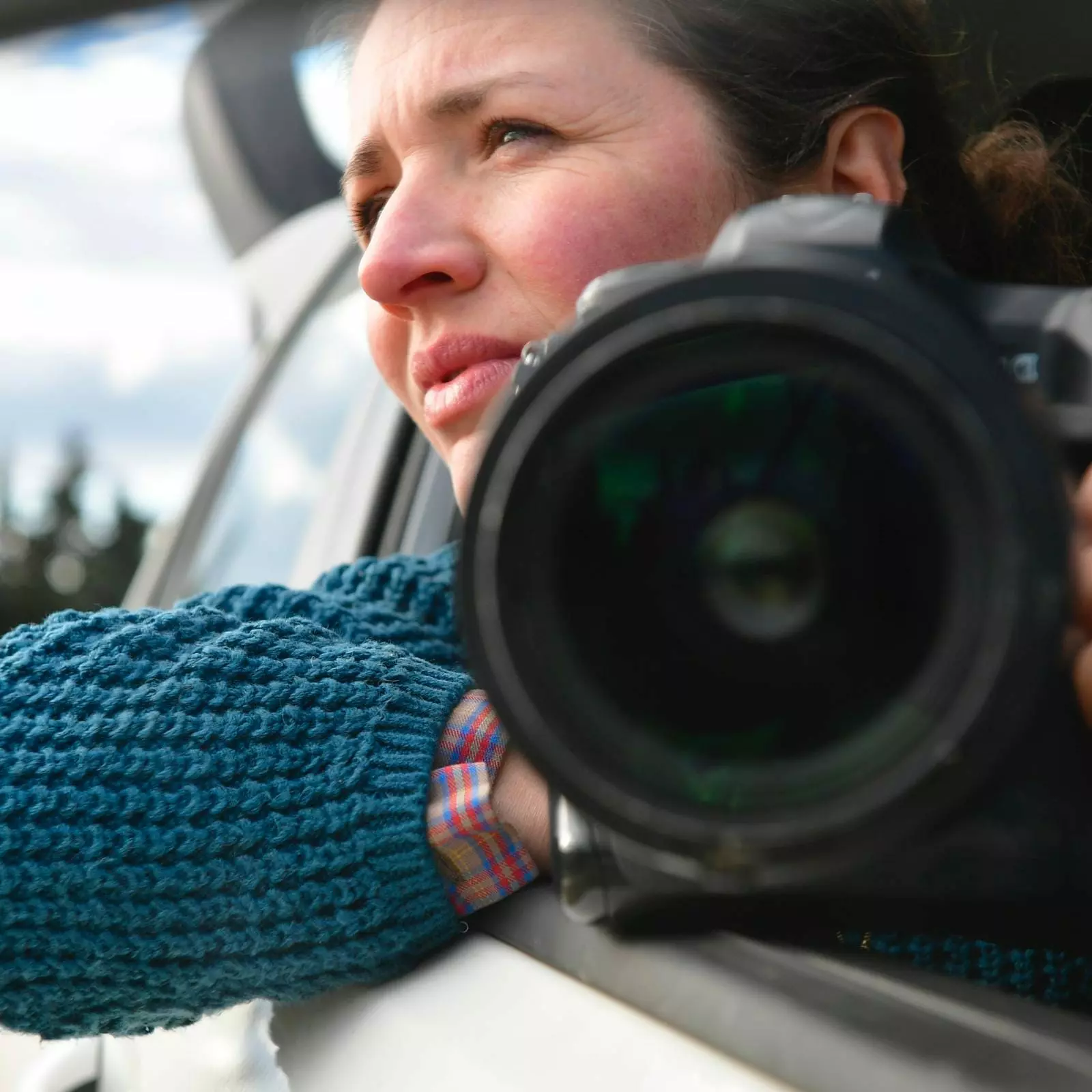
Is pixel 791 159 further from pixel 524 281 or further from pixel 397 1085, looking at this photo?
pixel 397 1085

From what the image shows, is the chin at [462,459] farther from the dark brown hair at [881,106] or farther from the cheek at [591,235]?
the dark brown hair at [881,106]

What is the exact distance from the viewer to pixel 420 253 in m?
0.93

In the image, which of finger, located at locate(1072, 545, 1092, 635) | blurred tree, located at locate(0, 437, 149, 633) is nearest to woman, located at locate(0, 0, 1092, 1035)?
finger, located at locate(1072, 545, 1092, 635)

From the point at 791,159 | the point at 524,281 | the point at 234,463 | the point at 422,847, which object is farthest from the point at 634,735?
the point at 234,463

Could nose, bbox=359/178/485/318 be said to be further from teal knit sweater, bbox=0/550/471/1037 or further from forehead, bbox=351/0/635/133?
teal knit sweater, bbox=0/550/471/1037

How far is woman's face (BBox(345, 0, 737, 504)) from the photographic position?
0.92 m

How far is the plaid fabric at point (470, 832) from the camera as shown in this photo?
794 millimetres

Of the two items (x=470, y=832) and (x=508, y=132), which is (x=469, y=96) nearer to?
(x=508, y=132)

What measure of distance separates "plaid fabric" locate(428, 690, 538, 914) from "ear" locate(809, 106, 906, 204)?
0.53 metres

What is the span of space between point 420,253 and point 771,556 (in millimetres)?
490

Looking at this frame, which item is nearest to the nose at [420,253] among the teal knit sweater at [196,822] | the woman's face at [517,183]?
the woman's face at [517,183]

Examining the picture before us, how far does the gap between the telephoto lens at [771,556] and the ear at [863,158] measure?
520mm

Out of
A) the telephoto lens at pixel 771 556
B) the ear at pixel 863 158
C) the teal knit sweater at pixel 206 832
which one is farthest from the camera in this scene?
the ear at pixel 863 158

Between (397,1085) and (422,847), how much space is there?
5.3 inches
